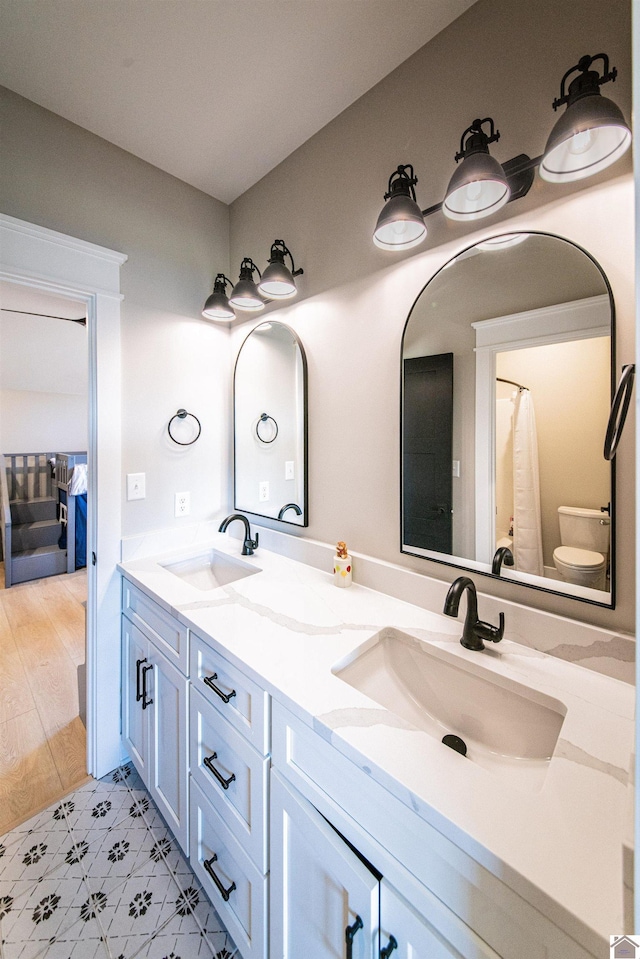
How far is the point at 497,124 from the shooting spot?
39.5 inches

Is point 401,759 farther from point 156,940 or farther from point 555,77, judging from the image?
point 555,77

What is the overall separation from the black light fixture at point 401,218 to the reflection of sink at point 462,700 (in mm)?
1166

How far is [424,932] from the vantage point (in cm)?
57

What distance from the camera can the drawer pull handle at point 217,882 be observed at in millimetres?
1002

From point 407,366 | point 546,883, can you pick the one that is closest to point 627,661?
point 546,883

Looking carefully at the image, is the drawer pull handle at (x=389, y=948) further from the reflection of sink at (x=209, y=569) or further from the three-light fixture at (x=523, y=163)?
the three-light fixture at (x=523, y=163)

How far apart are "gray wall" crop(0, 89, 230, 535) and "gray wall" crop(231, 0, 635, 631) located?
9.7 inches

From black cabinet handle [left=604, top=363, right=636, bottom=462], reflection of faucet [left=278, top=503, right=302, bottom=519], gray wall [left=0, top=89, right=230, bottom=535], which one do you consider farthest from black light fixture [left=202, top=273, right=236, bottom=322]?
black cabinet handle [left=604, top=363, right=636, bottom=462]

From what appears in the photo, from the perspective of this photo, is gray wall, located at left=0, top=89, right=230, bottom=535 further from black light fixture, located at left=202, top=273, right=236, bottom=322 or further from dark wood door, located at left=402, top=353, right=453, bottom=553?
dark wood door, located at left=402, top=353, right=453, bottom=553

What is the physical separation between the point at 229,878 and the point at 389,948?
628 mm

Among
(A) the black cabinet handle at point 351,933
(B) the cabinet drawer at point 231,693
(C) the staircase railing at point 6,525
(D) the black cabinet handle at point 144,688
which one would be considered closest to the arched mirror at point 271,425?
(B) the cabinet drawer at point 231,693

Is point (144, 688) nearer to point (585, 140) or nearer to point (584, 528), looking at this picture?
point (584, 528)

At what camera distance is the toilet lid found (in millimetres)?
882

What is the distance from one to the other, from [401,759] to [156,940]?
3.73ft
